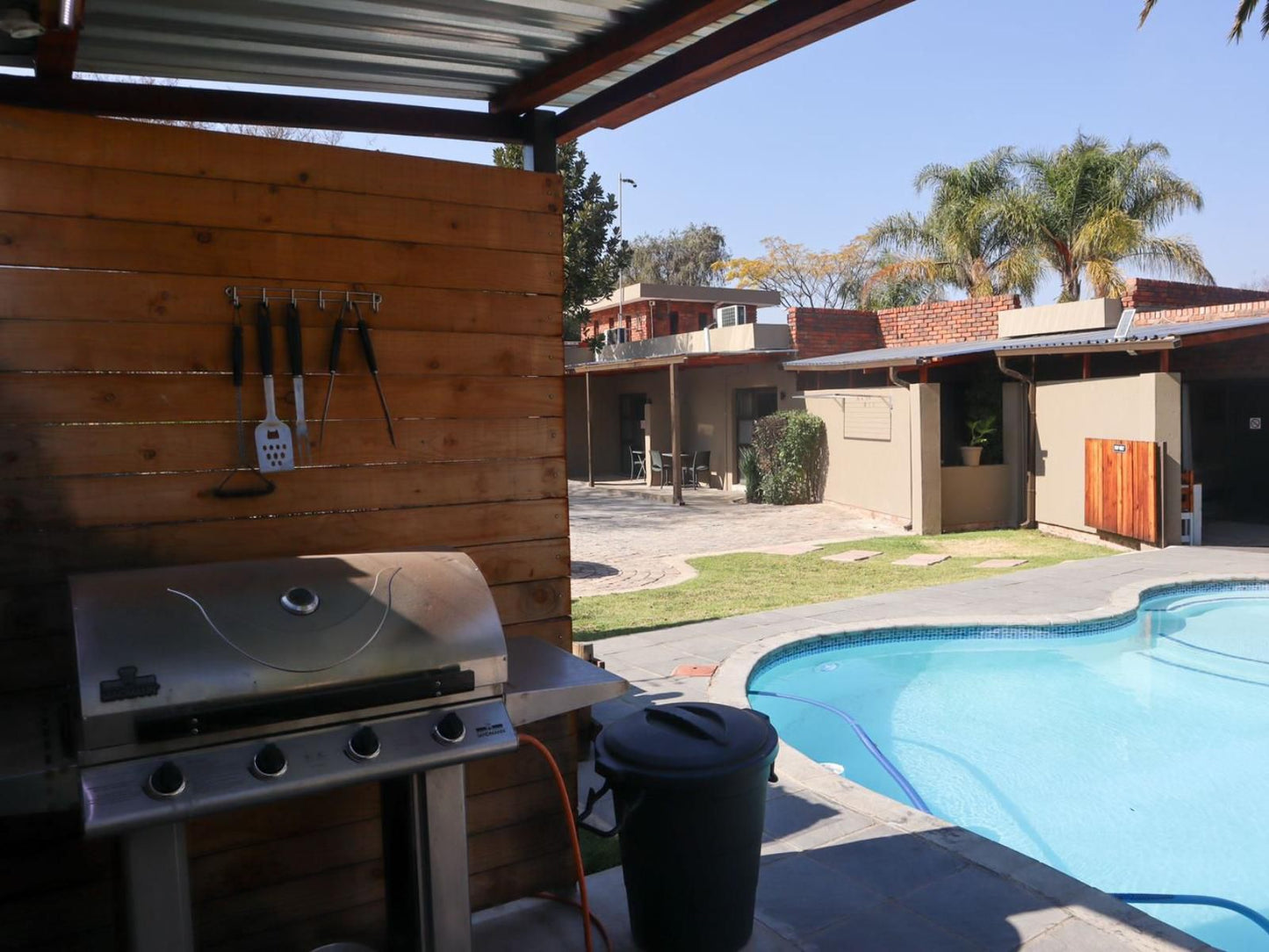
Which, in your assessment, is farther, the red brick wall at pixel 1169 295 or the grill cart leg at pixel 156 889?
the red brick wall at pixel 1169 295

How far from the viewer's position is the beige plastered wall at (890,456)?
13.1 meters

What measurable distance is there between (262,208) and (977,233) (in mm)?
24816

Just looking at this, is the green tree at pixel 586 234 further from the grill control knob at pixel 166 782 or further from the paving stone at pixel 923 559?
the grill control knob at pixel 166 782

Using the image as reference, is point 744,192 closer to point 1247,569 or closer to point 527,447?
point 1247,569

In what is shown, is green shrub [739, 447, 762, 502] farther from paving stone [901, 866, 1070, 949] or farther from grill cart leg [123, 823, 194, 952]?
grill cart leg [123, 823, 194, 952]

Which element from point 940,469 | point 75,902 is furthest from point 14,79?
point 940,469

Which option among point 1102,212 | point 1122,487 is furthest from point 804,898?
point 1102,212

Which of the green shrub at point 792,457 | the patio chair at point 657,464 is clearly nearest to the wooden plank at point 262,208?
the green shrub at point 792,457

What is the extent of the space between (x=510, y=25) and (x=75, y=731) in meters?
2.36

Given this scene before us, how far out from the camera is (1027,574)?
9.66 meters

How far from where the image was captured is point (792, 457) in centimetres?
1628

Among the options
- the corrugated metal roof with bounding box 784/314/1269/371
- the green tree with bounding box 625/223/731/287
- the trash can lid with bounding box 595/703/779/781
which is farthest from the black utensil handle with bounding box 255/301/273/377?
the green tree with bounding box 625/223/731/287

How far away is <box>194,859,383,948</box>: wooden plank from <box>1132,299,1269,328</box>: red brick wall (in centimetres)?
1397

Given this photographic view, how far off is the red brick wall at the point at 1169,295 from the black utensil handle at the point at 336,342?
15.7 metres
